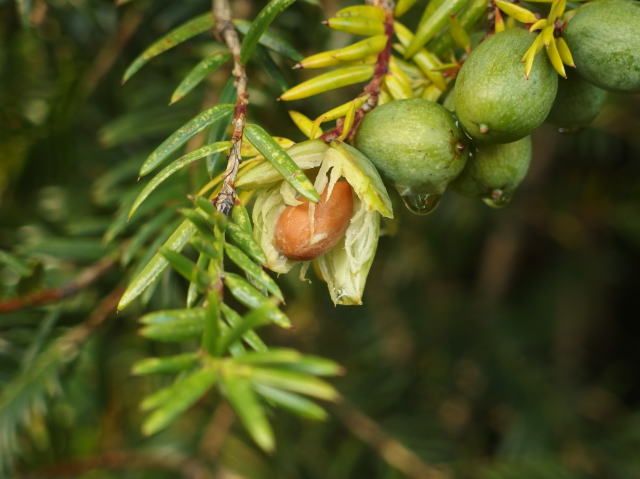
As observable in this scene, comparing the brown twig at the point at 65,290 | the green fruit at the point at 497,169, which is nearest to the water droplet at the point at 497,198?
the green fruit at the point at 497,169

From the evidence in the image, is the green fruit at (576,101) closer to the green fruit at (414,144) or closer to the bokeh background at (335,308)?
the green fruit at (414,144)

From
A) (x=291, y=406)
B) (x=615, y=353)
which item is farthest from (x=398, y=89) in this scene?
(x=615, y=353)

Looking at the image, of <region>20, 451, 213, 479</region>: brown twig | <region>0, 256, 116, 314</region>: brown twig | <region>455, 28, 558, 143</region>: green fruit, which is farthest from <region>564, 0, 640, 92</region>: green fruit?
<region>20, 451, 213, 479</region>: brown twig

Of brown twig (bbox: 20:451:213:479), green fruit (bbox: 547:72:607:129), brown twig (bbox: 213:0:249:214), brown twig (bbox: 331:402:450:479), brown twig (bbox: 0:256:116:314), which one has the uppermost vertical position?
brown twig (bbox: 213:0:249:214)

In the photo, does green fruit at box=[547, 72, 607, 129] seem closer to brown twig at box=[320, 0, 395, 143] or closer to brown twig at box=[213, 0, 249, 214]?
brown twig at box=[320, 0, 395, 143]

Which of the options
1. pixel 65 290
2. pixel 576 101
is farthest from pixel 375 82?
pixel 65 290

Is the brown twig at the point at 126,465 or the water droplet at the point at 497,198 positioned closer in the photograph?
the water droplet at the point at 497,198

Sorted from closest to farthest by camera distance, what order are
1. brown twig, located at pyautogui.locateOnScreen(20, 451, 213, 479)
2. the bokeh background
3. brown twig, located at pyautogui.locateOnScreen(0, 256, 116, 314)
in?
brown twig, located at pyautogui.locateOnScreen(0, 256, 116, 314) → the bokeh background → brown twig, located at pyautogui.locateOnScreen(20, 451, 213, 479)

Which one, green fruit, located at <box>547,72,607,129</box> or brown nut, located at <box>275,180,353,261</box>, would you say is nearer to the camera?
brown nut, located at <box>275,180,353,261</box>
